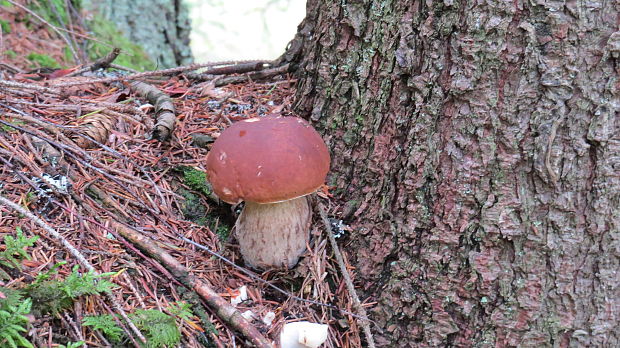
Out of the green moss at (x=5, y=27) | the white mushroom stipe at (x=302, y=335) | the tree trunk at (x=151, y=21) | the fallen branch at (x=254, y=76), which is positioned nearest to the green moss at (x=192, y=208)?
the white mushroom stipe at (x=302, y=335)

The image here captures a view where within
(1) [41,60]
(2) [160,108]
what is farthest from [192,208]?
(1) [41,60]

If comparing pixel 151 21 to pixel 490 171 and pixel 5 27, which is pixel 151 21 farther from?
pixel 490 171

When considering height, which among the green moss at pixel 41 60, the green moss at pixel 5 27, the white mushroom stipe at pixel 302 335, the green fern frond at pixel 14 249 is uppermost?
the green moss at pixel 5 27

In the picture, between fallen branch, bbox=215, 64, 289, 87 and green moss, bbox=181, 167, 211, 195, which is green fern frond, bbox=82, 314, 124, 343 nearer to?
green moss, bbox=181, 167, 211, 195

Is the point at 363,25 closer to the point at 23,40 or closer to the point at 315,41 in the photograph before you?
the point at 315,41

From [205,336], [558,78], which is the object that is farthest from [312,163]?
[558,78]

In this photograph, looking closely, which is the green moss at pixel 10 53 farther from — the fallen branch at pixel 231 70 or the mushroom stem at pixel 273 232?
the mushroom stem at pixel 273 232

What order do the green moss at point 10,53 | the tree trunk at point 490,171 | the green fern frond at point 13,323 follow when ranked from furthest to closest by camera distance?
1. the green moss at point 10,53
2. the tree trunk at point 490,171
3. the green fern frond at point 13,323
